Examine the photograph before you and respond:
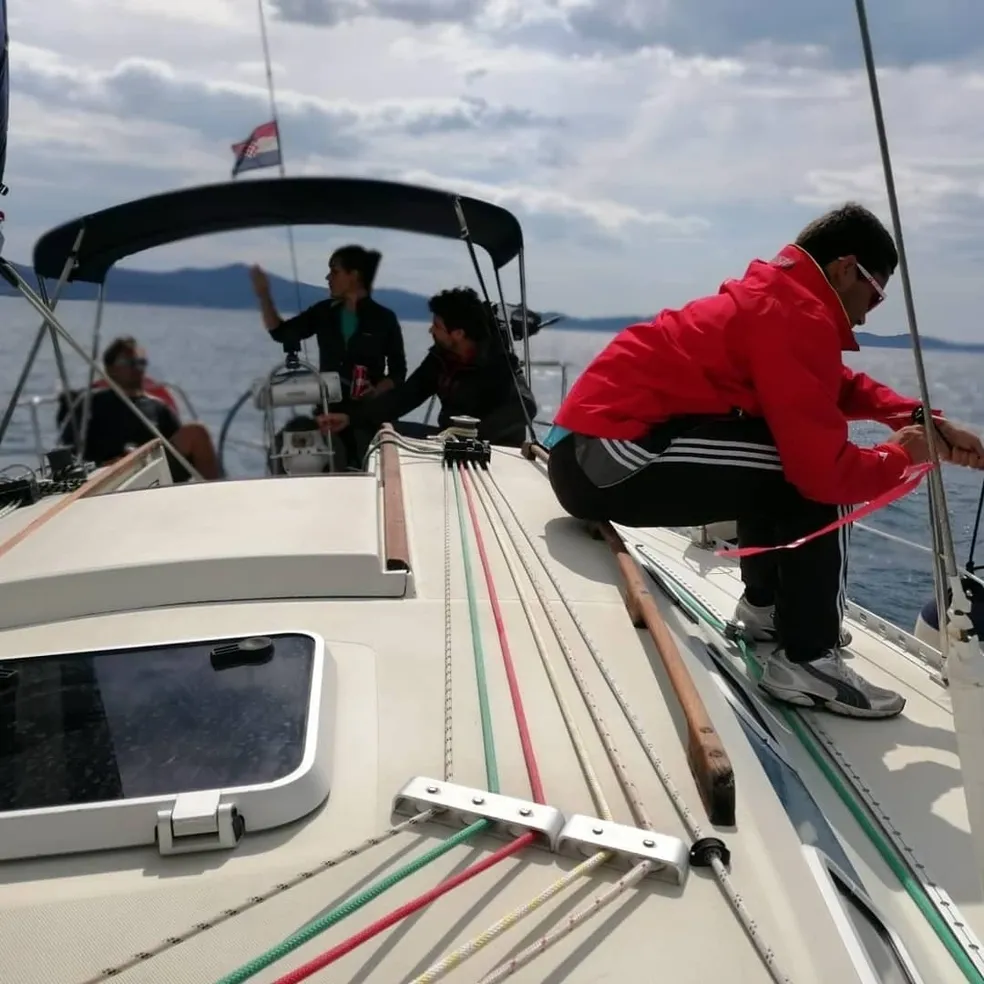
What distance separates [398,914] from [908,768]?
1.15 metres

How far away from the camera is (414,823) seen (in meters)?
1.17

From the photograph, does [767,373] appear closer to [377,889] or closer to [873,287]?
[873,287]

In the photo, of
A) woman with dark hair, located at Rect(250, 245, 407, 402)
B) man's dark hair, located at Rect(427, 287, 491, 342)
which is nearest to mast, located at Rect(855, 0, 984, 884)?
man's dark hair, located at Rect(427, 287, 491, 342)

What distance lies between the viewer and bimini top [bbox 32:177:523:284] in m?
4.27

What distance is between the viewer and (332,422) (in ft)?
14.4

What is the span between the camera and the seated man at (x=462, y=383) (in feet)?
15.3

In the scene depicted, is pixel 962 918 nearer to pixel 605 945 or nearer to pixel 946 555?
pixel 946 555

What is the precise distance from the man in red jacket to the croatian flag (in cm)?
349

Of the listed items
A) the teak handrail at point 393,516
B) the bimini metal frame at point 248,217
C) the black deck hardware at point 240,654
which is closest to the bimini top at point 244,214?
the bimini metal frame at point 248,217

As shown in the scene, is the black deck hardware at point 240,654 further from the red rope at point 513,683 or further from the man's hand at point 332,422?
the man's hand at point 332,422

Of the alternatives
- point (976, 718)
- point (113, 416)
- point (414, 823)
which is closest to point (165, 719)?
point (414, 823)

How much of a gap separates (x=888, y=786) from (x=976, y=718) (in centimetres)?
52

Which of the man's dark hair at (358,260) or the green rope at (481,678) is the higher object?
the man's dark hair at (358,260)

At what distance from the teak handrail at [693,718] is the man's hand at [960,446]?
680mm
